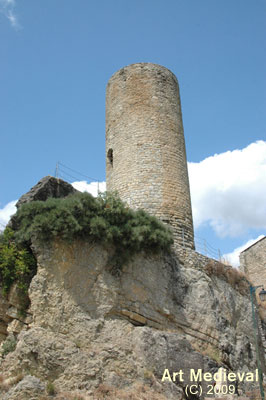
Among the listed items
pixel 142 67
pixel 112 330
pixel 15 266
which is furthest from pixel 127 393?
pixel 142 67

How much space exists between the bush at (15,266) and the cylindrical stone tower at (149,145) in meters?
4.78

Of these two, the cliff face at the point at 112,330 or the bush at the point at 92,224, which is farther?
the bush at the point at 92,224

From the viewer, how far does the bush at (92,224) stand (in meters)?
11.4

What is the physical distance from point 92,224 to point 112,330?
9.36 feet

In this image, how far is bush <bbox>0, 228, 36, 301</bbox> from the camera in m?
11.2

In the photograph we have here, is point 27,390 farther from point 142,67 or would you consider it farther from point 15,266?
point 142,67

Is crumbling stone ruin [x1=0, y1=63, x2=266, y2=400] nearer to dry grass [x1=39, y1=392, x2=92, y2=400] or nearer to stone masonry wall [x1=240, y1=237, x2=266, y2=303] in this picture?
dry grass [x1=39, y1=392, x2=92, y2=400]

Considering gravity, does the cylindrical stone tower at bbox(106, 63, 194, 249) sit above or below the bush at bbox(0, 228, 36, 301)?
above

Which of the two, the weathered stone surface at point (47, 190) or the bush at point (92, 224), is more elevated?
the weathered stone surface at point (47, 190)

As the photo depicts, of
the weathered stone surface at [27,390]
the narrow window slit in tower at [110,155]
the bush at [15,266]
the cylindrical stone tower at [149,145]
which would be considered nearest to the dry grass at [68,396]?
the weathered stone surface at [27,390]

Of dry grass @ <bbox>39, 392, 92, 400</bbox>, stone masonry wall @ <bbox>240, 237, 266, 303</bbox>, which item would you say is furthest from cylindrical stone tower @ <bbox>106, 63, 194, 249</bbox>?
stone masonry wall @ <bbox>240, 237, 266, 303</bbox>

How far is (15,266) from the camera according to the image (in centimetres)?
1124

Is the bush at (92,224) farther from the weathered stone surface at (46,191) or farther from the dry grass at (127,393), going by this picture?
the dry grass at (127,393)

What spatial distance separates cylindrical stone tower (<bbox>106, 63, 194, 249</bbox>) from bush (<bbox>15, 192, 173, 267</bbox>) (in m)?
2.15
